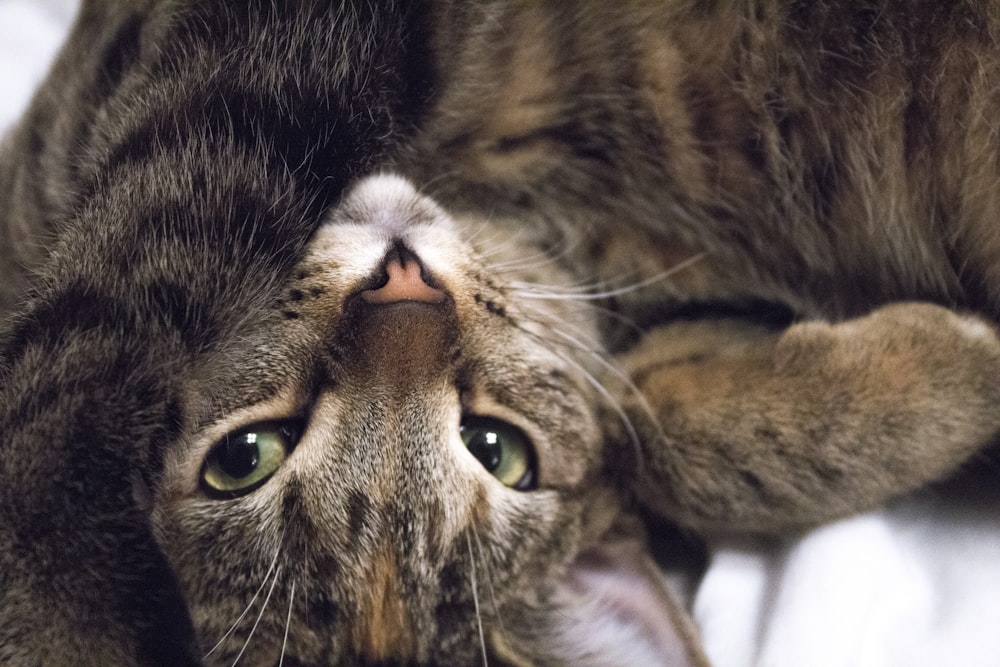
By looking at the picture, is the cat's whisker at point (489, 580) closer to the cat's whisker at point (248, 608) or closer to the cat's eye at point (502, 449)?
the cat's eye at point (502, 449)

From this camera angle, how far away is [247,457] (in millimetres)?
874

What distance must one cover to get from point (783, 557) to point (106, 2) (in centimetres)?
110

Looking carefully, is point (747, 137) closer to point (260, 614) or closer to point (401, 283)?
point (401, 283)

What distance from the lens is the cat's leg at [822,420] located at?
95cm

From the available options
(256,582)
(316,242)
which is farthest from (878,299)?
(256,582)

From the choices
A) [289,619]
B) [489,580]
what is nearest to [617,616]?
[489,580]

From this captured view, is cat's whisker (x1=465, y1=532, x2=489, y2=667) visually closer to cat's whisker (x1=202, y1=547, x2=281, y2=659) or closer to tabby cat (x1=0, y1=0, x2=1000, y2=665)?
tabby cat (x1=0, y1=0, x2=1000, y2=665)

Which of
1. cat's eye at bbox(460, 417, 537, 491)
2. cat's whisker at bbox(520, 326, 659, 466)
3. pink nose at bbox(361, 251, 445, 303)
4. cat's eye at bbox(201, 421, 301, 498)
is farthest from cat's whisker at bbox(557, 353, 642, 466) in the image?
cat's eye at bbox(201, 421, 301, 498)

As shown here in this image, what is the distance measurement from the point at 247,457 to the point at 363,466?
12 centimetres

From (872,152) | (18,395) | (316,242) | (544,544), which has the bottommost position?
(544,544)

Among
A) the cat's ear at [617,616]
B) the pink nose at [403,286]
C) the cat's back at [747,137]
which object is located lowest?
the cat's ear at [617,616]

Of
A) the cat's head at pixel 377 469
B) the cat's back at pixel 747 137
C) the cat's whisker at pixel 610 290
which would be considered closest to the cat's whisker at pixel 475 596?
the cat's head at pixel 377 469

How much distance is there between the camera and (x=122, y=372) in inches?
27.5

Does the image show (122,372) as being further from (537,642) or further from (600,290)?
(600,290)
